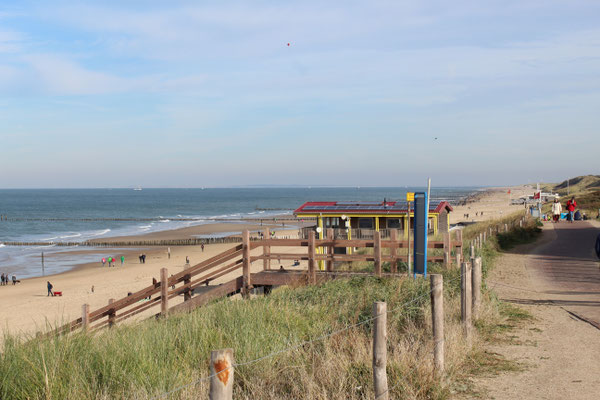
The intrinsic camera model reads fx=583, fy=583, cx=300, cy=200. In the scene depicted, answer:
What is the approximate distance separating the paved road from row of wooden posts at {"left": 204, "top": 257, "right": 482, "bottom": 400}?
2577 millimetres

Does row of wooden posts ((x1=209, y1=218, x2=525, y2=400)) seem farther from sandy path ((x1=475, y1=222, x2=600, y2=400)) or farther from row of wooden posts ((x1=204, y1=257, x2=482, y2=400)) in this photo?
sandy path ((x1=475, y1=222, x2=600, y2=400))

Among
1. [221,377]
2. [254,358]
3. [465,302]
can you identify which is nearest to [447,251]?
[465,302]

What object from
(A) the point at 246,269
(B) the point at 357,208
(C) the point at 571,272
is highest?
(B) the point at 357,208

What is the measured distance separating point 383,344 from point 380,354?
4.0 inches

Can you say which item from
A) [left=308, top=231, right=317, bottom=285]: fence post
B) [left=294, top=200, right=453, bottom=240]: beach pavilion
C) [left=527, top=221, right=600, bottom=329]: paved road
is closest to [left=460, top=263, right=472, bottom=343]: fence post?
[left=527, top=221, right=600, bottom=329]: paved road

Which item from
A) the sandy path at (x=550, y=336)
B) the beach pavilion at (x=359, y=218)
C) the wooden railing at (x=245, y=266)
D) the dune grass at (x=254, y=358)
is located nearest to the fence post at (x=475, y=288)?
the sandy path at (x=550, y=336)

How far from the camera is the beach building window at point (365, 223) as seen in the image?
93.6 ft

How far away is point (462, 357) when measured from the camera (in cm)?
788

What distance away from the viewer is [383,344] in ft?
19.2

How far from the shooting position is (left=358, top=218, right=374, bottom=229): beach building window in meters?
28.5

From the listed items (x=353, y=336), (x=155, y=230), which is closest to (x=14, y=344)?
(x=353, y=336)

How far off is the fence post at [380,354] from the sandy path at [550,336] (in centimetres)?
177

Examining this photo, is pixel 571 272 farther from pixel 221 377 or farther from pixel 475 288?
pixel 221 377

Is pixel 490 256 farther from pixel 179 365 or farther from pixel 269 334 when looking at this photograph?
pixel 179 365
